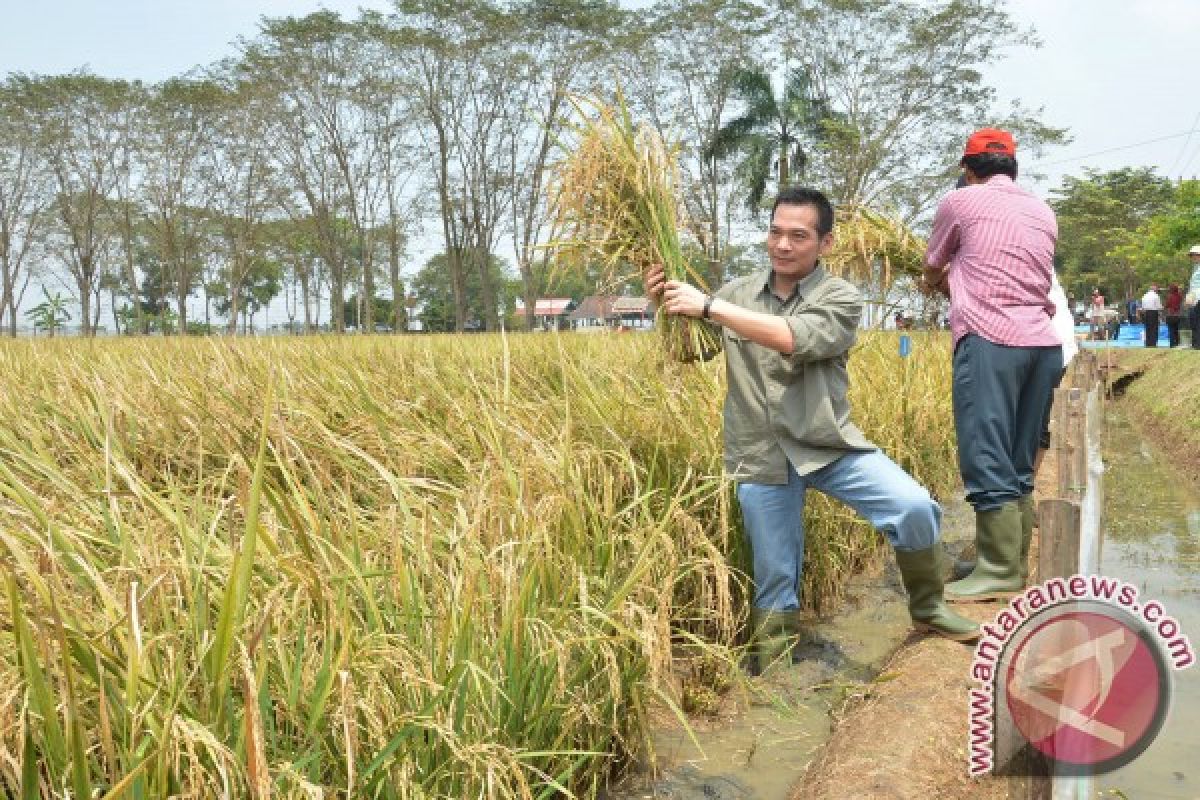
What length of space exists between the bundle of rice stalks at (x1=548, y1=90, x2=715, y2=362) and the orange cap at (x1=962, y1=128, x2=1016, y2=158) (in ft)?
3.39

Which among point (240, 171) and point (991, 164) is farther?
point (240, 171)

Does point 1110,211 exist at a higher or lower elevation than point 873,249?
higher

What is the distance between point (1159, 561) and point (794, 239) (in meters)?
2.60

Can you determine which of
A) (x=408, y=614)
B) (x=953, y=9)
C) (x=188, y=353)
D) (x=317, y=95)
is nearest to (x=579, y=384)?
(x=408, y=614)

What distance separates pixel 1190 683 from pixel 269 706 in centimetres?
236

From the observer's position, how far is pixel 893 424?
4.10 m

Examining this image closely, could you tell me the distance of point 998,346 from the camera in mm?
2701

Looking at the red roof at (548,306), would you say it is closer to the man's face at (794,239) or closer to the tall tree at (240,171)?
the man's face at (794,239)

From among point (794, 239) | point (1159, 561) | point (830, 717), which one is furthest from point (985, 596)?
point (1159, 561)

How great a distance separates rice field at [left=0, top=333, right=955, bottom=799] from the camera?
3.78ft

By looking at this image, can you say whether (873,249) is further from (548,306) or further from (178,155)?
(178,155)

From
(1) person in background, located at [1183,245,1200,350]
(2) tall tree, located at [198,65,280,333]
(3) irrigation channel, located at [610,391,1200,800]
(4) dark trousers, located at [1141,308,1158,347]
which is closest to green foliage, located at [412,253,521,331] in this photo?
(2) tall tree, located at [198,65,280,333]

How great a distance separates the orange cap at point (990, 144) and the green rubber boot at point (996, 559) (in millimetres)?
1113

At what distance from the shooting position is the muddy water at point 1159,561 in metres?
1.99
